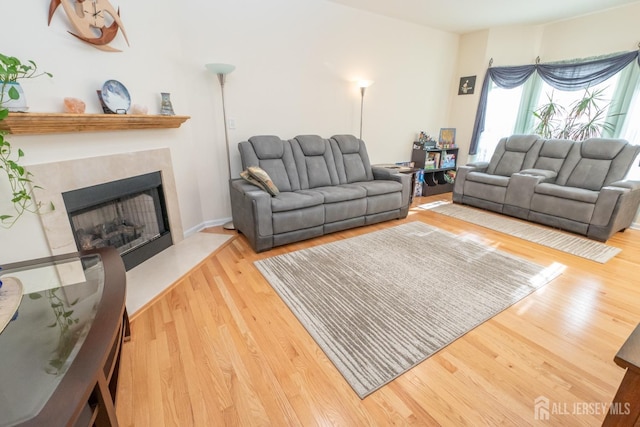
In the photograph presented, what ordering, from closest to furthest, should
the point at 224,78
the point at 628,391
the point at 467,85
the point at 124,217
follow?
the point at 628,391
the point at 124,217
the point at 224,78
the point at 467,85

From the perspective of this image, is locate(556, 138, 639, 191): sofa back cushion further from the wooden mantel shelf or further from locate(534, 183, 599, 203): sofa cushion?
the wooden mantel shelf

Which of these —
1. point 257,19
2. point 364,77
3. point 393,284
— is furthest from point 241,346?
point 364,77

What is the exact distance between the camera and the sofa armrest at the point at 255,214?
2.51m

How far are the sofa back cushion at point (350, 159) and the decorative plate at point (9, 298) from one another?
2919 millimetres

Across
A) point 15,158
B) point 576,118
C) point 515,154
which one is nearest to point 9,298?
point 15,158

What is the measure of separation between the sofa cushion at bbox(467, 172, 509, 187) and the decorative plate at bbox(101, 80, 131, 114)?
13.6 ft

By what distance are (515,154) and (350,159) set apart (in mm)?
2440

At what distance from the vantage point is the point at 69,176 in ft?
6.07

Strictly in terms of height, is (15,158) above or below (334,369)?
above

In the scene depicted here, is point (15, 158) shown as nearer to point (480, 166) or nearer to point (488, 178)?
point (488, 178)

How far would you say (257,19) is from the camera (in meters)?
3.02

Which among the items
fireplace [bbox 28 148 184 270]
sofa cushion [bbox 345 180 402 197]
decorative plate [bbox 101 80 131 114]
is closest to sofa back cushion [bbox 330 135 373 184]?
sofa cushion [bbox 345 180 402 197]

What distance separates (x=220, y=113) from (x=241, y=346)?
2468 millimetres

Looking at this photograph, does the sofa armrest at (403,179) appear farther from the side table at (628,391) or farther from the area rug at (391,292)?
the side table at (628,391)
